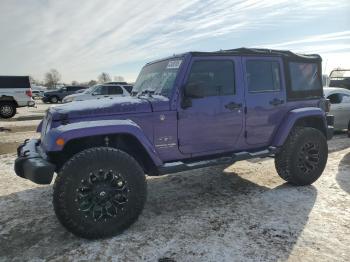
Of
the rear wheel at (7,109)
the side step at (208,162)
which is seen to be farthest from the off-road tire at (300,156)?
the rear wheel at (7,109)

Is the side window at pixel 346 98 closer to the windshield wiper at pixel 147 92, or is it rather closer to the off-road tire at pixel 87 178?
the windshield wiper at pixel 147 92

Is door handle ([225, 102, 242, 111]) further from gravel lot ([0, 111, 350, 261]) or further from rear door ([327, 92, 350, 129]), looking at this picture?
rear door ([327, 92, 350, 129])

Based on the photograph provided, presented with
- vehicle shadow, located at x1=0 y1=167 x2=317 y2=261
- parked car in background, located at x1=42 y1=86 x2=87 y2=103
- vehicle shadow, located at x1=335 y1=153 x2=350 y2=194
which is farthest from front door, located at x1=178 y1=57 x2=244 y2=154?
parked car in background, located at x1=42 y1=86 x2=87 y2=103

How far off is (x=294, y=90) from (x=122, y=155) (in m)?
3.05

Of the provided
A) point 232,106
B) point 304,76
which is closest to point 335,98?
point 304,76

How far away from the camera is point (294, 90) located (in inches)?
207

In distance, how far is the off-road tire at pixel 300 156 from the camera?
5.14 metres

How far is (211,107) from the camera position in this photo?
445cm

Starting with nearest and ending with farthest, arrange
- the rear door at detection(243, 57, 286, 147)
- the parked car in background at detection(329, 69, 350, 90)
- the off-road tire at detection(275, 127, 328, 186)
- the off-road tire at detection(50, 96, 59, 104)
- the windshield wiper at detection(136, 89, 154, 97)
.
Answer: the windshield wiper at detection(136, 89, 154, 97), the rear door at detection(243, 57, 286, 147), the off-road tire at detection(275, 127, 328, 186), the parked car in background at detection(329, 69, 350, 90), the off-road tire at detection(50, 96, 59, 104)

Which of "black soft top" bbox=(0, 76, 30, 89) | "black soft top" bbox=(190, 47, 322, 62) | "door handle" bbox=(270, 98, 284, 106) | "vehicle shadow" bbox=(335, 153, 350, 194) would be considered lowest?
"vehicle shadow" bbox=(335, 153, 350, 194)

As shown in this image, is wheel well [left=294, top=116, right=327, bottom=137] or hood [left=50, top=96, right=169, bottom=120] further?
wheel well [left=294, top=116, right=327, bottom=137]

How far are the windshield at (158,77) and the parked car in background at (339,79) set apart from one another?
38.4 feet

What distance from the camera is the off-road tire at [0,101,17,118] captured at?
16812 millimetres

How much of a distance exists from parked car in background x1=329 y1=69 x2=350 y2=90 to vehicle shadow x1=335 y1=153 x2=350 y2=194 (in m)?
8.41
